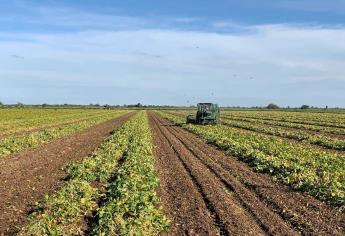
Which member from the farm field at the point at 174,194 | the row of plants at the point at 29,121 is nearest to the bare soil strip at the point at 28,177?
the farm field at the point at 174,194

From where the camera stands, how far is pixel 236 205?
12.4 meters

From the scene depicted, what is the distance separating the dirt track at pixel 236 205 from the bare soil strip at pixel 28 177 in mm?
3469

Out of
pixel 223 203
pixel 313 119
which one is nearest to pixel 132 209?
pixel 223 203

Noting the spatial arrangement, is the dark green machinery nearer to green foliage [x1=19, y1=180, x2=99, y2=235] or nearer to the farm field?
the farm field

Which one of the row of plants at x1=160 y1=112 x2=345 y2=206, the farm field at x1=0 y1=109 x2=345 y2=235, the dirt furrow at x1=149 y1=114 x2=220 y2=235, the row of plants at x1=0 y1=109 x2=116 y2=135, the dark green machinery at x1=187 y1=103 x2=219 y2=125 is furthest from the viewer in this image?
the dark green machinery at x1=187 y1=103 x2=219 y2=125

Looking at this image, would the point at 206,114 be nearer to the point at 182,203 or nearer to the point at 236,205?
the point at 182,203

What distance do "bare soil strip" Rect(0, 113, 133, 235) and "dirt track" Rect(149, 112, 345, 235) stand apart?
3.47m

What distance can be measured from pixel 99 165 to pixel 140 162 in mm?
1550

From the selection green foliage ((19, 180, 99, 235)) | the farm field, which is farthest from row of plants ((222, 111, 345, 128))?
green foliage ((19, 180, 99, 235))

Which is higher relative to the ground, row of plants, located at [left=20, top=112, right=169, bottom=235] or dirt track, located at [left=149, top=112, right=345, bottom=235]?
row of plants, located at [left=20, top=112, right=169, bottom=235]

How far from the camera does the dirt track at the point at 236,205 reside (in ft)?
34.3

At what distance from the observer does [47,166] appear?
19.5m

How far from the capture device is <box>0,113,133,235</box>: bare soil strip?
37.8ft

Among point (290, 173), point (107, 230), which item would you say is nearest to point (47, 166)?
point (290, 173)
